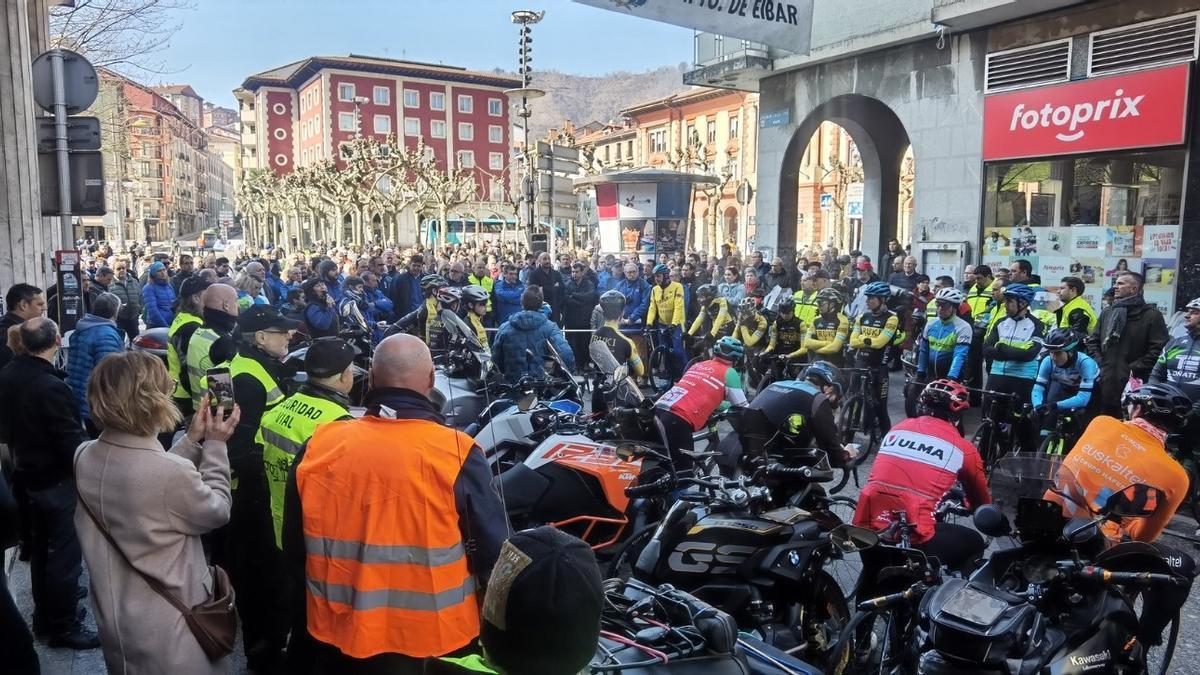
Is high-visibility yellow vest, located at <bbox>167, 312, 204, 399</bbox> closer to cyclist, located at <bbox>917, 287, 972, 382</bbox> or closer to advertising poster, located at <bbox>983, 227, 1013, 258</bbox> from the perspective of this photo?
cyclist, located at <bbox>917, 287, 972, 382</bbox>

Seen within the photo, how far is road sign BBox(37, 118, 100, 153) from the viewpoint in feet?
24.2

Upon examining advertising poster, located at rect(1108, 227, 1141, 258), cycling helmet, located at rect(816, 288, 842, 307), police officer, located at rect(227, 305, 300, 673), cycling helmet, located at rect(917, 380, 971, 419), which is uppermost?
advertising poster, located at rect(1108, 227, 1141, 258)

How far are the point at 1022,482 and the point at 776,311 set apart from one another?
25.0 ft

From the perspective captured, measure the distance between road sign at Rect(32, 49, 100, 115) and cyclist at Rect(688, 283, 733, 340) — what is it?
814cm

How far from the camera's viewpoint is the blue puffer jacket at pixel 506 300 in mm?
14461

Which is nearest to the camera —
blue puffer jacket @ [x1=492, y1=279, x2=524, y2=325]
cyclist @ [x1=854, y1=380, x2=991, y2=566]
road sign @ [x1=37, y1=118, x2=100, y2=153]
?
cyclist @ [x1=854, y1=380, x2=991, y2=566]

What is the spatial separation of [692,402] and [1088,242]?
30.3ft

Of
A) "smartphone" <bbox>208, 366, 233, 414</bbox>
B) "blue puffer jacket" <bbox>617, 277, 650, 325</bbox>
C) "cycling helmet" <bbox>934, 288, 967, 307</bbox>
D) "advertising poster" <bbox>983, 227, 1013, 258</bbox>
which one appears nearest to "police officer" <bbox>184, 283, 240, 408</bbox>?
"smartphone" <bbox>208, 366, 233, 414</bbox>

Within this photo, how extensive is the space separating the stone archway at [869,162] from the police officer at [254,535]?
15085 millimetres

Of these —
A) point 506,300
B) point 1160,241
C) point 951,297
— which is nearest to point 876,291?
point 951,297

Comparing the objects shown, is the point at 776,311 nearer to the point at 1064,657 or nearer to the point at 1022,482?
the point at 1022,482

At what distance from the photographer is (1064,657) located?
132 inches

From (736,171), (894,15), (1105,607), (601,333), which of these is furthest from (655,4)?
(736,171)

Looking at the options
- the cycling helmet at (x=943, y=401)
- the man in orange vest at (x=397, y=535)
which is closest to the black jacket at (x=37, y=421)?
the man in orange vest at (x=397, y=535)
